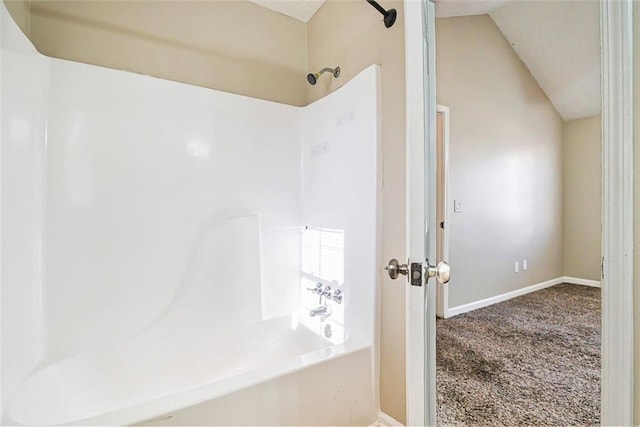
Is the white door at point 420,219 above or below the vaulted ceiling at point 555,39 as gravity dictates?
below

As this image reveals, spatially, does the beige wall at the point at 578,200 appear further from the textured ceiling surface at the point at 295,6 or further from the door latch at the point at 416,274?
the textured ceiling surface at the point at 295,6

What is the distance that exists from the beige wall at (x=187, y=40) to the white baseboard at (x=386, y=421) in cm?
221

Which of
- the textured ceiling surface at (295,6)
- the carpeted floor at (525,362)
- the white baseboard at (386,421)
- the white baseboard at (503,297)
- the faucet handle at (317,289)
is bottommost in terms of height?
the white baseboard at (386,421)

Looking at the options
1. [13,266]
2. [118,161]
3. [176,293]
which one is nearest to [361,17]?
[118,161]

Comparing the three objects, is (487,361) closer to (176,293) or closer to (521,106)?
(521,106)

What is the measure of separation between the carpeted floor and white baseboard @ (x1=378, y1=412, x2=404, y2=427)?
218mm

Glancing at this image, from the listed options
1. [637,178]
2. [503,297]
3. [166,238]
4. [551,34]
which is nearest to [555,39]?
[551,34]

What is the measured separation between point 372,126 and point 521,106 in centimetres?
152

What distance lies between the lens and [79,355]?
156 cm

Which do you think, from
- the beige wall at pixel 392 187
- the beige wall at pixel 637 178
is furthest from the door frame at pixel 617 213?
the beige wall at pixel 392 187

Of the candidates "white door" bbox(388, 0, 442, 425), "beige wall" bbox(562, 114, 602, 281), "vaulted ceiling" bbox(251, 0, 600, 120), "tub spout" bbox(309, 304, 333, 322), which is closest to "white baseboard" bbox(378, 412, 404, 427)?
"tub spout" bbox(309, 304, 333, 322)

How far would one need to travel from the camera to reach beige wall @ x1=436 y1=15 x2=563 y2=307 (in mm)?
2213

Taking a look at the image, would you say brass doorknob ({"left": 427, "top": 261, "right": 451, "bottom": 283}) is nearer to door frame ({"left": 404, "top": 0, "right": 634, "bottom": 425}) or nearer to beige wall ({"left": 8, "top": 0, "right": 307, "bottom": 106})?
door frame ({"left": 404, "top": 0, "right": 634, "bottom": 425})

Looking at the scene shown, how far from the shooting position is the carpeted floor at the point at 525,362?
5.08 feet
